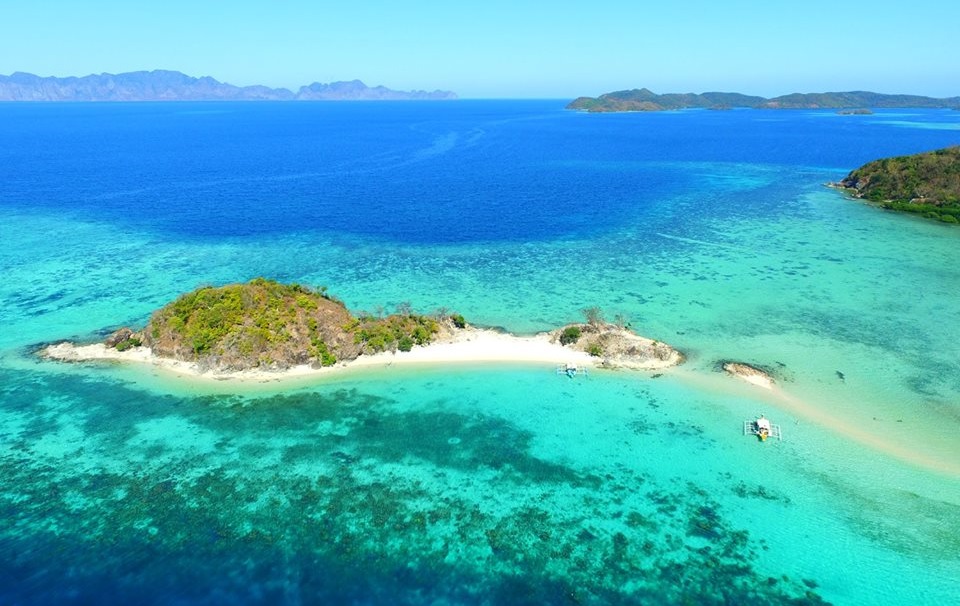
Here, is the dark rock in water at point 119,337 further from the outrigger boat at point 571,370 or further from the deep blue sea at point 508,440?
the outrigger boat at point 571,370

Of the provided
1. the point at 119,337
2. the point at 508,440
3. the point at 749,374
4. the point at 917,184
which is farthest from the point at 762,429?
the point at 917,184

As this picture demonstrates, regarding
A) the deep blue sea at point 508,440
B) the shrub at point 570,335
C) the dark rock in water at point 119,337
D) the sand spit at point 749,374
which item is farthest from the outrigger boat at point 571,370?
the dark rock in water at point 119,337

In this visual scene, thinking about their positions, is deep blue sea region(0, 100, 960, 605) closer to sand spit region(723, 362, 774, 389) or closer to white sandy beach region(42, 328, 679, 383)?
sand spit region(723, 362, 774, 389)

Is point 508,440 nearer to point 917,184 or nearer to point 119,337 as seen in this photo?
point 119,337

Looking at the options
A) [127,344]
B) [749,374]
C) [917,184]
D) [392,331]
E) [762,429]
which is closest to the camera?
[762,429]

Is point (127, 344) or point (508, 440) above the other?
point (127, 344)

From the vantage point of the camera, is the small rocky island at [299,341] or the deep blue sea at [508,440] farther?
the small rocky island at [299,341]
